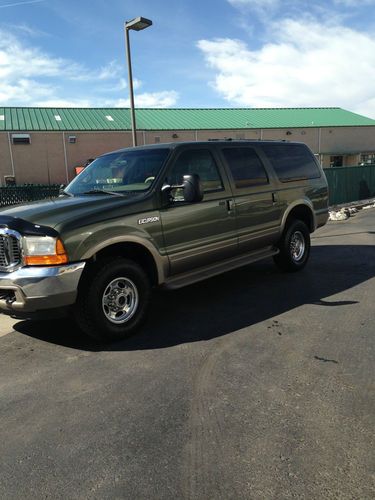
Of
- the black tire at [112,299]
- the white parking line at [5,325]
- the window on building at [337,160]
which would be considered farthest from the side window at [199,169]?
the window on building at [337,160]

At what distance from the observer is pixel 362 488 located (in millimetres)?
2264


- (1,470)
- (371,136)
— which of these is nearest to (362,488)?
(1,470)

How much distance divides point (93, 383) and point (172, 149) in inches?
106

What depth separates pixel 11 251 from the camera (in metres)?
3.85

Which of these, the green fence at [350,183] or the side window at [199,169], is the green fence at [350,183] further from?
the side window at [199,169]

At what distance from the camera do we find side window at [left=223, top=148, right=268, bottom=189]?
5.59 m

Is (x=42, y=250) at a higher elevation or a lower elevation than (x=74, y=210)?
lower

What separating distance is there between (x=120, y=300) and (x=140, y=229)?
73cm

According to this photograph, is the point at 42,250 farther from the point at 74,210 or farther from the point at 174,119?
the point at 174,119

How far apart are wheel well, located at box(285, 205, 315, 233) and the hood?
3.09m

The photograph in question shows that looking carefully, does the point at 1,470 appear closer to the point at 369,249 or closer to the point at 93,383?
the point at 93,383

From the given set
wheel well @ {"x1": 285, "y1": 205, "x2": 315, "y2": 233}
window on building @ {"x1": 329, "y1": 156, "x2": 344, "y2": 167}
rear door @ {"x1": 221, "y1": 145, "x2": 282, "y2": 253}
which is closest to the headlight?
rear door @ {"x1": 221, "y1": 145, "x2": 282, "y2": 253}

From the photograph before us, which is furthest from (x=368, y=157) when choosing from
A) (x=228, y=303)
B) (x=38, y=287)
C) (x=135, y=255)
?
(x=38, y=287)

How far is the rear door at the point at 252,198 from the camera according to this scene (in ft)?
18.3
